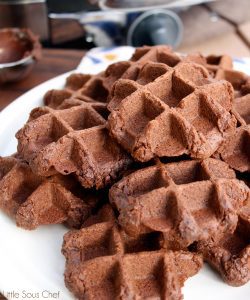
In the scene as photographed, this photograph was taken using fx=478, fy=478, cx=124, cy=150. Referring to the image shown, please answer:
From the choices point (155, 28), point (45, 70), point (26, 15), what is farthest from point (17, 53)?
point (155, 28)

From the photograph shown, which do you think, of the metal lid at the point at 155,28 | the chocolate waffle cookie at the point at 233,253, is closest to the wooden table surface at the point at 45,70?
the metal lid at the point at 155,28

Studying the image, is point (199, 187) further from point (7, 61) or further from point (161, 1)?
point (161, 1)

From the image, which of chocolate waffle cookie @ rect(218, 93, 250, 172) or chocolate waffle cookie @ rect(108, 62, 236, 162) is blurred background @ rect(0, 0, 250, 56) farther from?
chocolate waffle cookie @ rect(218, 93, 250, 172)

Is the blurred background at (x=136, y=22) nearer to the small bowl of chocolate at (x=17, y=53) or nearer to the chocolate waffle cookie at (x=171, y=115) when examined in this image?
the small bowl of chocolate at (x=17, y=53)

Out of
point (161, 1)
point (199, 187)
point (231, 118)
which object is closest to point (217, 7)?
point (161, 1)

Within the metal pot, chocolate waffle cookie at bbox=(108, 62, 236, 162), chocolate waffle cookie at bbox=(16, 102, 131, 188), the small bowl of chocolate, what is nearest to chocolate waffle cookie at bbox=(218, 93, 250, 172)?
chocolate waffle cookie at bbox=(108, 62, 236, 162)

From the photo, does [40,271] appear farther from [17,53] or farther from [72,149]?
[17,53]
